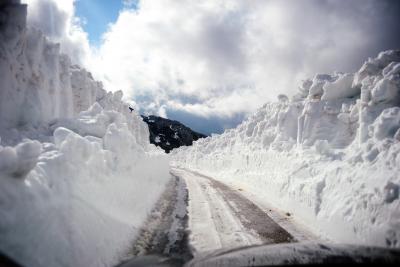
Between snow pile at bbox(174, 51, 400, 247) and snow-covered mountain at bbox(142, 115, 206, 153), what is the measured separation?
97.5 metres

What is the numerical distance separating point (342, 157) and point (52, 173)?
33.9 ft

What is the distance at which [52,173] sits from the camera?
5.42 meters

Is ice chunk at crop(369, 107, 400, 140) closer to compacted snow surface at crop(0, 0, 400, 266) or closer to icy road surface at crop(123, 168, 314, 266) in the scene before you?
compacted snow surface at crop(0, 0, 400, 266)

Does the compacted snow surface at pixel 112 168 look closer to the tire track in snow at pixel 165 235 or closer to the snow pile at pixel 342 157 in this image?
the snow pile at pixel 342 157

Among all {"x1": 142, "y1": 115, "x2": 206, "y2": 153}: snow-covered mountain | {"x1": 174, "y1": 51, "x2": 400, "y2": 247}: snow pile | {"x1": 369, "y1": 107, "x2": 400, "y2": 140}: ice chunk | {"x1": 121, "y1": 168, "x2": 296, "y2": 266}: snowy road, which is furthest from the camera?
{"x1": 142, "y1": 115, "x2": 206, "y2": 153}: snow-covered mountain

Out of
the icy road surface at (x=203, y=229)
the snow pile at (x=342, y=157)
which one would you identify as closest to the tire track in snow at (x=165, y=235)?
the icy road surface at (x=203, y=229)

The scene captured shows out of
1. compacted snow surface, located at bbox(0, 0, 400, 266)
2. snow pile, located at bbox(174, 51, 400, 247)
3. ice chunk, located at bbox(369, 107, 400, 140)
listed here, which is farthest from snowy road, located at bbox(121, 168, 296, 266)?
ice chunk, located at bbox(369, 107, 400, 140)

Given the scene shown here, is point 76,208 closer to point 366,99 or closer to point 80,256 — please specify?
point 80,256

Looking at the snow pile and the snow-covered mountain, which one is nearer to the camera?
the snow pile

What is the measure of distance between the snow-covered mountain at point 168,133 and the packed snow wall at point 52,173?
10352cm

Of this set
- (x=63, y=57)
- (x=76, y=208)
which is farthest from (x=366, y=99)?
(x=63, y=57)

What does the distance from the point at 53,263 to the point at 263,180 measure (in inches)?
611

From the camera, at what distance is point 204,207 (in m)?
11.5

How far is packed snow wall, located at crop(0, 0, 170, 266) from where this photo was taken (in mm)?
4148
